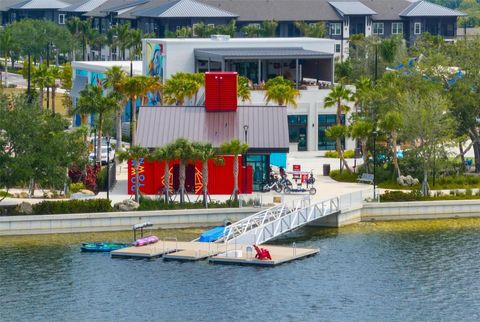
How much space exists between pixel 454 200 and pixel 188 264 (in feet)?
78.1

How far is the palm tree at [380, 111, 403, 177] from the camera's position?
114625 millimetres

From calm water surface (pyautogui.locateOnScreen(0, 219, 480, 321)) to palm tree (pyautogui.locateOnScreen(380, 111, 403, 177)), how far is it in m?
13.5

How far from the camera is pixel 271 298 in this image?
84.9 meters

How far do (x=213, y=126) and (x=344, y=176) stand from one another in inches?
453

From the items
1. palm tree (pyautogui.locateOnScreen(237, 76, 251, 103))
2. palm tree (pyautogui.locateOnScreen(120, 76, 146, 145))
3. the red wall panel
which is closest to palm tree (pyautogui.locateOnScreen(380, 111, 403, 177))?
the red wall panel

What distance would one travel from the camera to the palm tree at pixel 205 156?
10469cm

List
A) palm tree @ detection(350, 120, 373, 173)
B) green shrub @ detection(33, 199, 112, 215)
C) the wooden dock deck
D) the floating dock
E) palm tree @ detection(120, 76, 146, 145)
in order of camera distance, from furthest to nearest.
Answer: palm tree @ detection(120, 76, 146, 145) → palm tree @ detection(350, 120, 373, 173) → green shrub @ detection(33, 199, 112, 215) → the floating dock → the wooden dock deck

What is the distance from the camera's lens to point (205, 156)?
104750 mm

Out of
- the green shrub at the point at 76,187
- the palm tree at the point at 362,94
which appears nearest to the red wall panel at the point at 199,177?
the green shrub at the point at 76,187

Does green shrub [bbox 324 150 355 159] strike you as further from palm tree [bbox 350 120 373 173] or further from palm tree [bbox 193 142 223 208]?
palm tree [bbox 193 142 223 208]

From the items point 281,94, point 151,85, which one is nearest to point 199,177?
point 281,94

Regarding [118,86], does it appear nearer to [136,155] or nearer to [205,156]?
[136,155]

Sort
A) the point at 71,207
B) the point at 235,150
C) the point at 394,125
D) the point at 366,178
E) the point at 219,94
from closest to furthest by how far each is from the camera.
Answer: the point at 71,207 → the point at 235,150 → the point at 394,125 → the point at 219,94 → the point at 366,178

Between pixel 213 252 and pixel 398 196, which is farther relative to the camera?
pixel 398 196
